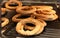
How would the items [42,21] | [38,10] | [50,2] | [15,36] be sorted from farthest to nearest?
[50,2] → [38,10] → [42,21] → [15,36]

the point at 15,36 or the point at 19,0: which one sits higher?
the point at 19,0

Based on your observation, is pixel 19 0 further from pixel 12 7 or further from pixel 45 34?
pixel 45 34

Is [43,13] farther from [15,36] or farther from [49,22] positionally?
[15,36]

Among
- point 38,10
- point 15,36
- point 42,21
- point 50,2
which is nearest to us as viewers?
point 15,36

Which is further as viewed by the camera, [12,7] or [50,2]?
[50,2]

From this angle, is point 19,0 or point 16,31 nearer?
point 16,31

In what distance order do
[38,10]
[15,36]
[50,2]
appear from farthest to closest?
[50,2], [38,10], [15,36]

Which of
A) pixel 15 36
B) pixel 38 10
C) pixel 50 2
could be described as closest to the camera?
pixel 15 36

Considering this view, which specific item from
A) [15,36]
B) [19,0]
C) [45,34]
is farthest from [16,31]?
[19,0]

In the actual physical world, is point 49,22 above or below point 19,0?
below

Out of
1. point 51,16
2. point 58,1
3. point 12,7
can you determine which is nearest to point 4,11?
point 12,7
